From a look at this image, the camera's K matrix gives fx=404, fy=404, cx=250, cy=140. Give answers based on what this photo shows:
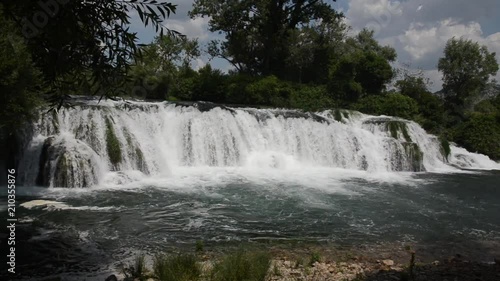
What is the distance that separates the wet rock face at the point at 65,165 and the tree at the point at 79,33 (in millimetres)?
10297

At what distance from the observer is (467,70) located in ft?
124

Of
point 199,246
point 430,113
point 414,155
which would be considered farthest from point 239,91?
point 199,246

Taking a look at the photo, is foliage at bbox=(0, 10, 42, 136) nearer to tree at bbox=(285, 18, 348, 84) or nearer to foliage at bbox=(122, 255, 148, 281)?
foliage at bbox=(122, 255, 148, 281)

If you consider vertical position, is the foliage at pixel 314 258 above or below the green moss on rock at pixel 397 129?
below

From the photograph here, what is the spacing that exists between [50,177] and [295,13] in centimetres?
2827

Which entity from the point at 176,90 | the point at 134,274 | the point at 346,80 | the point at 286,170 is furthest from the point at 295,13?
the point at 134,274

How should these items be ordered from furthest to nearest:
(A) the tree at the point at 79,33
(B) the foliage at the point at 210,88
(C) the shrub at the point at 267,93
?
(B) the foliage at the point at 210,88, (C) the shrub at the point at 267,93, (A) the tree at the point at 79,33

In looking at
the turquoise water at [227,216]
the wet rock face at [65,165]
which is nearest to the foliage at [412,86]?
the turquoise water at [227,216]

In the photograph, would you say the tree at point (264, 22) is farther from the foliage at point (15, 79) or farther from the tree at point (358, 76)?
the foliage at point (15, 79)

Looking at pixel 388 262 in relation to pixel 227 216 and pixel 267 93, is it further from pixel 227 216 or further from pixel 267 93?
pixel 267 93

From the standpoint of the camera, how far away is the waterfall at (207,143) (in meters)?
14.2

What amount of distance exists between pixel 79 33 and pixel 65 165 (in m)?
10.9

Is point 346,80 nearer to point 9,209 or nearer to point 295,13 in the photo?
point 295,13

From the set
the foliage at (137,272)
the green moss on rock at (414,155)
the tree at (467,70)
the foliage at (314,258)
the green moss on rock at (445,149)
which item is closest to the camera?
the foliage at (137,272)
